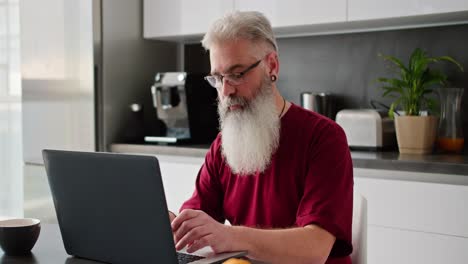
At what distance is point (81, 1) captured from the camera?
11.5 ft

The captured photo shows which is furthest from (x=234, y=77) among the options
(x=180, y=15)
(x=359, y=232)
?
(x=180, y=15)

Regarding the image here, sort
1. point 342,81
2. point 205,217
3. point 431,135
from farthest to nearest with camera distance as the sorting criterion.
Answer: point 342,81 → point 431,135 → point 205,217

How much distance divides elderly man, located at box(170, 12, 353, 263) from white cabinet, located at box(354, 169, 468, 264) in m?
0.89

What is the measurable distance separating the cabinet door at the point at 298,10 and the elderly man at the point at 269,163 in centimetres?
129

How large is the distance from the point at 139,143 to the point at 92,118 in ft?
1.03

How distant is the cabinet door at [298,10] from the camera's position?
9.64 ft

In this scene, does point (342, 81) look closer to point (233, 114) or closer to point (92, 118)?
point (92, 118)

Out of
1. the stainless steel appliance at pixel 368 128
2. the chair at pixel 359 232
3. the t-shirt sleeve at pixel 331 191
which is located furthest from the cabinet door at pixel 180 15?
the chair at pixel 359 232

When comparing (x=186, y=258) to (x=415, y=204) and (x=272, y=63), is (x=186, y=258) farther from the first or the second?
(x=415, y=204)

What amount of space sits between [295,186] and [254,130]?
22 centimetres

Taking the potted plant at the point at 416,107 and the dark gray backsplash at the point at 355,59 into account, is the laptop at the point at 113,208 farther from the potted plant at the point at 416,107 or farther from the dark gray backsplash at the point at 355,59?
the dark gray backsplash at the point at 355,59

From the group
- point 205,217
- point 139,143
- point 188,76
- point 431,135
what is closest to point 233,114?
point 205,217

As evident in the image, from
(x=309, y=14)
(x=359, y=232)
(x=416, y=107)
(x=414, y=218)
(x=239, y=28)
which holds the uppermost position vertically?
(x=309, y=14)

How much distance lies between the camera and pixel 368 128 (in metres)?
2.91
